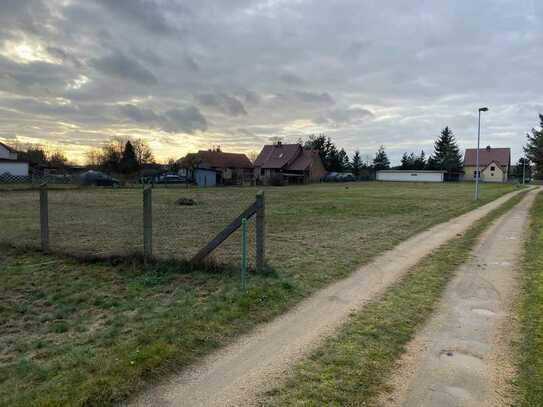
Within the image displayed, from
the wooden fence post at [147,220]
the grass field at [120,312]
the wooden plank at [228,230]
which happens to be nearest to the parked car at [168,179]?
the grass field at [120,312]

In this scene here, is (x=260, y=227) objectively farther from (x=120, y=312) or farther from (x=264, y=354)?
(x=264, y=354)

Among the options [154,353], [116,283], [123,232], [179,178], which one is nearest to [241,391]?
[154,353]

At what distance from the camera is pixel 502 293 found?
606 centimetres

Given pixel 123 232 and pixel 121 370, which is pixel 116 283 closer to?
pixel 121 370

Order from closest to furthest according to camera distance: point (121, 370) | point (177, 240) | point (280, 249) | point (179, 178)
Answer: point (121, 370) < point (280, 249) < point (177, 240) < point (179, 178)

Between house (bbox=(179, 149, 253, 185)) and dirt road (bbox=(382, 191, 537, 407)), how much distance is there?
152 feet

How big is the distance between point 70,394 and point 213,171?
5066 centimetres

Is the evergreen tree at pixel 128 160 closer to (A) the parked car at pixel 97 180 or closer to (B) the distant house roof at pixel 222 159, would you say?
(B) the distant house roof at pixel 222 159

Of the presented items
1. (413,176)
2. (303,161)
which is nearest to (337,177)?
(303,161)

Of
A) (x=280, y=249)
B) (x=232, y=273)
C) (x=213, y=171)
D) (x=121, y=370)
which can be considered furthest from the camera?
(x=213, y=171)

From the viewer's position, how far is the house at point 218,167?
52938 mm

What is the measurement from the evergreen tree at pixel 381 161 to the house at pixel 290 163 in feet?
87.0

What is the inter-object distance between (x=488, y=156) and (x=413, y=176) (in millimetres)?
17698

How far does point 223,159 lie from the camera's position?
6141 cm
